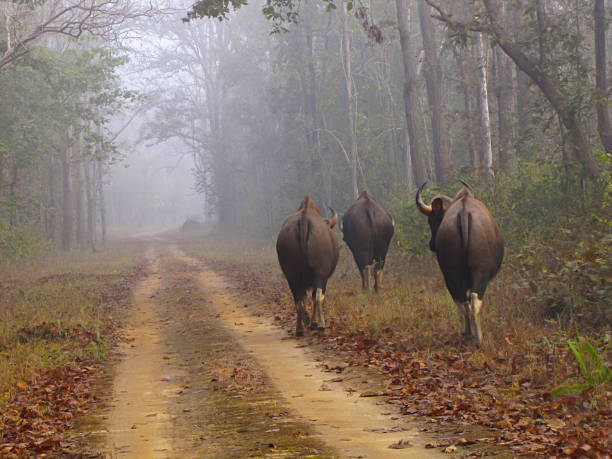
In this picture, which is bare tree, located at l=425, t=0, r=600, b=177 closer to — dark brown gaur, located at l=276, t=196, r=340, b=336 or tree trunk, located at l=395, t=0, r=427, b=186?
tree trunk, located at l=395, t=0, r=427, b=186

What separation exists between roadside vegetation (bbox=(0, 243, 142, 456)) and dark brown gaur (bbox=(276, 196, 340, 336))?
2914mm

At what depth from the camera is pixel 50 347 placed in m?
11.3

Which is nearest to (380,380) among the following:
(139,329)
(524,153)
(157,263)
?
(139,329)

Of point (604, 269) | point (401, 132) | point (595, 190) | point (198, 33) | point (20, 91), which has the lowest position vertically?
point (604, 269)

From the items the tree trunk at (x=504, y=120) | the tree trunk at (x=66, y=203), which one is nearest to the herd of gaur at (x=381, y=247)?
the tree trunk at (x=504, y=120)

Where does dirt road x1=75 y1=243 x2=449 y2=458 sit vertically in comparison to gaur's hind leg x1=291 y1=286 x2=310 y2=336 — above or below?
below

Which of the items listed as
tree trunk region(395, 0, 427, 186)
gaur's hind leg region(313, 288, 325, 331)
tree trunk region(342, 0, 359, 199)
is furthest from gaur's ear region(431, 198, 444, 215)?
tree trunk region(342, 0, 359, 199)

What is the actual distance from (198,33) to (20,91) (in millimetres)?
25372

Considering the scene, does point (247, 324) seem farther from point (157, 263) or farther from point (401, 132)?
point (401, 132)

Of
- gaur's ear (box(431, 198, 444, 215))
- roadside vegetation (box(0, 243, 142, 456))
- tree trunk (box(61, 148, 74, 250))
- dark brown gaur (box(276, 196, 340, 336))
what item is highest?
tree trunk (box(61, 148, 74, 250))

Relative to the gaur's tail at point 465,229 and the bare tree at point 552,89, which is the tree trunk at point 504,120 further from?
the gaur's tail at point 465,229

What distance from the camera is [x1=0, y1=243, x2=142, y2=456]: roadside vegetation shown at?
7023 millimetres

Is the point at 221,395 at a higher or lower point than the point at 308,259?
lower

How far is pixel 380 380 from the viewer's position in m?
8.12
